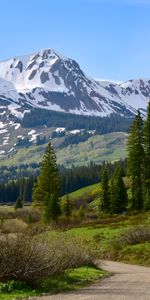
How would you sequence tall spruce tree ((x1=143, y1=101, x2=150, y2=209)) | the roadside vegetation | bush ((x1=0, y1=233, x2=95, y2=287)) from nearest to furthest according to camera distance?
bush ((x1=0, y1=233, x2=95, y2=287)) < the roadside vegetation < tall spruce tree ((x1=143, y1=101, x2=150, y2=209))

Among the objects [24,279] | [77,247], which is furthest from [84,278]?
[24,279]

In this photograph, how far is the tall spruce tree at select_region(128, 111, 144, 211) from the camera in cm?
7550

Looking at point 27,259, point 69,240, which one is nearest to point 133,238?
point 69,240

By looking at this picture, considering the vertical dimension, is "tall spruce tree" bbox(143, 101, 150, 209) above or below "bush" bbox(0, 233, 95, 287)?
above

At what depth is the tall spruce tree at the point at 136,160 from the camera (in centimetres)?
7550

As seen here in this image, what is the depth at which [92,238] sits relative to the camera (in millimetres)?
48875

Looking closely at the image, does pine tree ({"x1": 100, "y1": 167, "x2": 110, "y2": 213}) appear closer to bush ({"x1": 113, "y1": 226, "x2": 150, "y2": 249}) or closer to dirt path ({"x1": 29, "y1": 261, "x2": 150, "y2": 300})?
bush ({"x1": 113, "y1": 226, "x2": 150, "y2": 249})

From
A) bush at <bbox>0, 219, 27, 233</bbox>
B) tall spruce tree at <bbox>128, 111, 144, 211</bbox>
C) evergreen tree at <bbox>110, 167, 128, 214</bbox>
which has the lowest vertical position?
bush at <bbox>0, 219, 27, 233</bbox>

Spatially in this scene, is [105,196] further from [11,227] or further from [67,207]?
[11,227]

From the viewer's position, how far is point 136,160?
75.6m

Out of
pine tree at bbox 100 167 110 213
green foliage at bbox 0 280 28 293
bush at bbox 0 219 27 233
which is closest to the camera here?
green foliage at bbox 0 280 28 293

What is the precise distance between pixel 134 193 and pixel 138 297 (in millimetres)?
58778

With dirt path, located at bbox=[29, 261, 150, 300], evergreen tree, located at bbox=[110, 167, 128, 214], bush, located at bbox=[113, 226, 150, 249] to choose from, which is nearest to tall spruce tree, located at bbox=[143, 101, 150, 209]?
evergreen tree, located at bbox=[110, 167, 128, 214]

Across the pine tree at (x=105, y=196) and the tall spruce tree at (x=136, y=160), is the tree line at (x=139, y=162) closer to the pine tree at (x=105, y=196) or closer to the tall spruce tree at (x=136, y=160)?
the tall spruce tree at (x=136, y=160)
